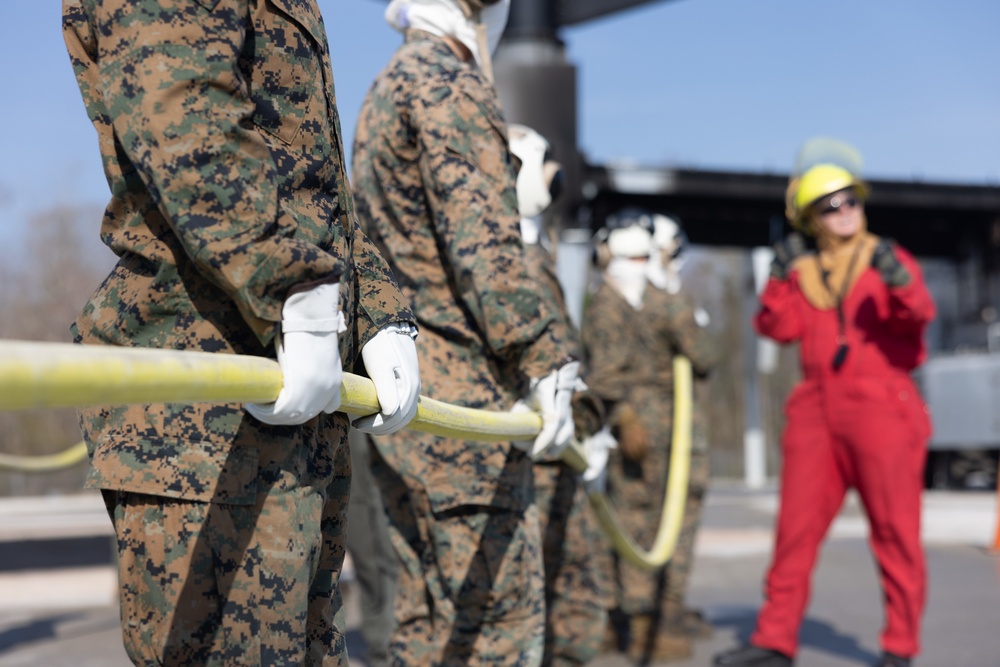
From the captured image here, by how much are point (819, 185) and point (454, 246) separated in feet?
8.38

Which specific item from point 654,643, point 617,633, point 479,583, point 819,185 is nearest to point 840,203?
point 819,185

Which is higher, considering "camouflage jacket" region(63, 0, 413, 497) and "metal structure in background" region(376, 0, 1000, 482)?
"camouflage jacket" region(63, 0, 413, 497)

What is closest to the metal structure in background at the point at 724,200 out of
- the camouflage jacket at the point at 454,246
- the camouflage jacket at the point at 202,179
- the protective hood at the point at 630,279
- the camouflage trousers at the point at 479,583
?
the protective hood at the point at 630,279

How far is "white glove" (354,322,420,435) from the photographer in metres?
2.14

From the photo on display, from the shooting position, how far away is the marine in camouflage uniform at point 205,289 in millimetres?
1890

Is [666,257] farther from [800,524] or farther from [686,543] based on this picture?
[800,524]

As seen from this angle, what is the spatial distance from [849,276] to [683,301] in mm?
1376

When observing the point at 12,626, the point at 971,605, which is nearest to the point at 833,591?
the point at 971,605

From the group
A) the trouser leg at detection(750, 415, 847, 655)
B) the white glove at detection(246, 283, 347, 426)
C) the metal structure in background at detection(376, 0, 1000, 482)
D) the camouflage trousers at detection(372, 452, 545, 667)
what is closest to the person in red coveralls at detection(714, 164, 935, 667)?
the trouser leg at detection(750, 415, 847, 655)

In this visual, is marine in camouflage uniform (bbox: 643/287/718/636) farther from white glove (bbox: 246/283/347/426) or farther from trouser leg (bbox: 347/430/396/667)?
white glove (bbox: 246/283/347/426)

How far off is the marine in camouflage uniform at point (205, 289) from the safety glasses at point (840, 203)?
11.5ft

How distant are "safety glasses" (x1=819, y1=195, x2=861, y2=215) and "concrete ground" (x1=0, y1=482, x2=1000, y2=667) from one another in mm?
1924

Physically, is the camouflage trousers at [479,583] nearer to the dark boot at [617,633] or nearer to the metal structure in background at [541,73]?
the dark boot at [617,633]

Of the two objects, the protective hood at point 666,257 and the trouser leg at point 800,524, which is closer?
the trouser leg at point 800,524
